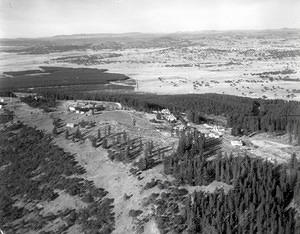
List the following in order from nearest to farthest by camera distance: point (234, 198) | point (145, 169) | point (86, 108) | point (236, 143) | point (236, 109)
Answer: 1. point (234, 198)
2. point (145, 169)
3. point (236, 143)
4. point (86, 108)
5. point (236, 109)

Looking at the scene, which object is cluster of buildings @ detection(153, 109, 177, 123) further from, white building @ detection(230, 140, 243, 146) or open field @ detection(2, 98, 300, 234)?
white building @ detection(230, 140, 243, 146)

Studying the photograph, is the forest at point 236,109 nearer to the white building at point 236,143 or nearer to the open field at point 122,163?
the open field at point 122,163

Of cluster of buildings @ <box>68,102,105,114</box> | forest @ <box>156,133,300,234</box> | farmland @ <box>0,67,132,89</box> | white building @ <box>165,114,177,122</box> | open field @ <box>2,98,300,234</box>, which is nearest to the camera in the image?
forest @ <box>156,133,300,234</box>

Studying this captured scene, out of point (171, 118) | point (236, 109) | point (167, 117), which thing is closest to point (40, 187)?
point (171, 118)

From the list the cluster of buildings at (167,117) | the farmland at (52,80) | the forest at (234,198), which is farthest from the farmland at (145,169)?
the farmland at (52,80)

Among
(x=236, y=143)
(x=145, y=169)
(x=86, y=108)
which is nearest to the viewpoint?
(x=145, y=169)

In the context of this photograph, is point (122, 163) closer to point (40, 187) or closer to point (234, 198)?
point (40, 187)

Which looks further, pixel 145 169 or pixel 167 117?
pixel 167 117

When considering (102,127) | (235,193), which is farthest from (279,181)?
(102,127)

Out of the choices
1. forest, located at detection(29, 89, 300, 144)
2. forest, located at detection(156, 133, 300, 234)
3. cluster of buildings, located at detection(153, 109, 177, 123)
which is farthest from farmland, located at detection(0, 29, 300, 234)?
forest, located at detection(29, 89, 300, 144)

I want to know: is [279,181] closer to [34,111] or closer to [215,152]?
[215,152]
